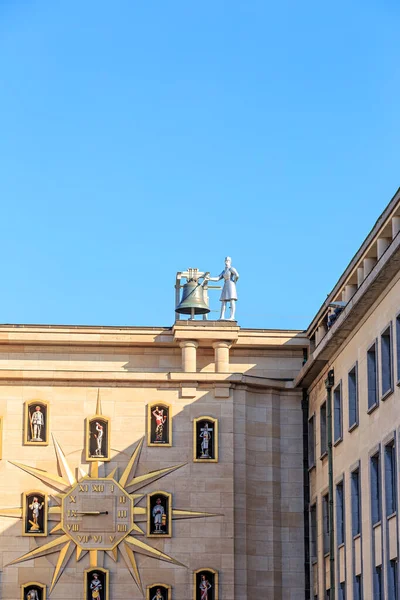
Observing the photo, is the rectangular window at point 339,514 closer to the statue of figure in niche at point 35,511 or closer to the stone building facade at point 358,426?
the stone building facade at point 358,426

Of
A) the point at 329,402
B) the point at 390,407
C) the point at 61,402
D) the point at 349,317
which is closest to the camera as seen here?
the point at 390,407

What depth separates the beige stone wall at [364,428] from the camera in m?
51.2

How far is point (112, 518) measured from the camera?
6294cm

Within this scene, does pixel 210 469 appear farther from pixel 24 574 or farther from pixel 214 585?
pixel 24 574

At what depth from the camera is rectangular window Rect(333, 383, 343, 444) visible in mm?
59469

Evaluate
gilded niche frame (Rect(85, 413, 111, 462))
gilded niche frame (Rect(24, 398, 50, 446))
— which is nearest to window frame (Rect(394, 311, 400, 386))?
gilded niche frame (Rect(85, 413, 111, 462))

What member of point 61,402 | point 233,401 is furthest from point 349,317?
point 61,402

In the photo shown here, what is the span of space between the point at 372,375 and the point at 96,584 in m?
15.5

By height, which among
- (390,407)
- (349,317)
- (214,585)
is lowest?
(214,585)

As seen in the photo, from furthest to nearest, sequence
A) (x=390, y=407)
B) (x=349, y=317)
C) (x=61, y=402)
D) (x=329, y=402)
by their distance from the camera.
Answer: (x=61, y=402) < (x=329, y=402) < (x=349, y=317) < (x=390, y=407)

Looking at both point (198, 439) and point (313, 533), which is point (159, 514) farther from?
point (313, 533)

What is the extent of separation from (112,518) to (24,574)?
4.23 meters

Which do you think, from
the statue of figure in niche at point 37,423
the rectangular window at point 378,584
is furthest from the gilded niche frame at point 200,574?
the rectangular window at point 378,584

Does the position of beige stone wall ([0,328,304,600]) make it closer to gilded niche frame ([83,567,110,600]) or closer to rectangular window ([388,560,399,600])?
gilded niche frame ([83,567,110,600])
